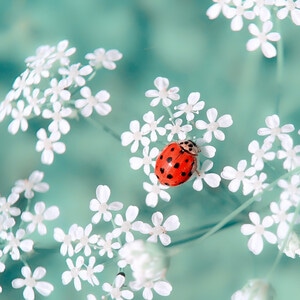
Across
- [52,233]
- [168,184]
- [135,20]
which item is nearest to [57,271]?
[52,233]

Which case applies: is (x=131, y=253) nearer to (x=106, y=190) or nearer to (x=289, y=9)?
(x=106, y=190)

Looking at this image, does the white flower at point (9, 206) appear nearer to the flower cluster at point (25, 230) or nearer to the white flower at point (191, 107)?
the flower cluster at point (25, 230)

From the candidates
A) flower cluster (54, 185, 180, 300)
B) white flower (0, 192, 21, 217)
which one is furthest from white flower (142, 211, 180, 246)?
white flower (0, 192, 21, 217)

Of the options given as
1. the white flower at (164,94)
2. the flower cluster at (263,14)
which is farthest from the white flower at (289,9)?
the white flower at (164,94)

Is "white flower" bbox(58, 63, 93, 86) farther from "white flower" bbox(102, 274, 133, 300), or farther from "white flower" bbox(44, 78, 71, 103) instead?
"white flower" bbox(102, 274, 133, 300)

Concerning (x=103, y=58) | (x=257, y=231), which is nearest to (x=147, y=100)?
(x=103, y=58)

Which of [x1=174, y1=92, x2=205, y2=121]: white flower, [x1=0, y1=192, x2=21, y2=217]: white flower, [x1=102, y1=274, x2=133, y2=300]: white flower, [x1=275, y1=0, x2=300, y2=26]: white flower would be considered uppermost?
[x1=275, y1=0, x2=300, y2=26]: white flower
